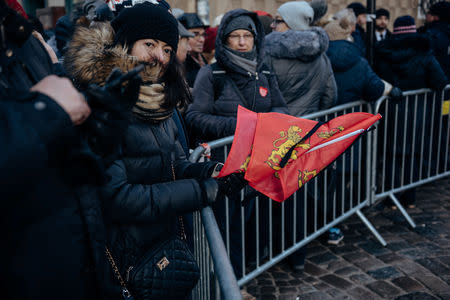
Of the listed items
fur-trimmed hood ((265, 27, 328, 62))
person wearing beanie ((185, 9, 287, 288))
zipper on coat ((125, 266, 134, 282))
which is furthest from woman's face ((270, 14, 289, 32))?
zipper on coat ((125, 266, 134, 282))

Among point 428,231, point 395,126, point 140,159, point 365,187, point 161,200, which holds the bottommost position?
point 428,231

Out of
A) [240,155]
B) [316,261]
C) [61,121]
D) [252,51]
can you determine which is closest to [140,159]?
[240,155]

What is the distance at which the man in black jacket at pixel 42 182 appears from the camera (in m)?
1.12

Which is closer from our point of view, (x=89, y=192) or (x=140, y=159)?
(x=89, y=192)

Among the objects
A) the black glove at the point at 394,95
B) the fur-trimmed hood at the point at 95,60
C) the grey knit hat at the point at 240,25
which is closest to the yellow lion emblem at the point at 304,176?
the fur-trimmed hood at the point at 95,60

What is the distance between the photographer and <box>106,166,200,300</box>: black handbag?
1840 millimetres

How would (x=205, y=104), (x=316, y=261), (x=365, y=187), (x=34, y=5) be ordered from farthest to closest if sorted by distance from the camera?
(x=34, y=5) < (x=365, y=187) < (x=316, y=261) < (x=205, y=104)

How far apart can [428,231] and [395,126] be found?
1201mm

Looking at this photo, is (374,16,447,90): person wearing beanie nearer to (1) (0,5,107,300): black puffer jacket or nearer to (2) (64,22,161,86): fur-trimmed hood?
(2) (64,22,161,86): fur-trimmed hood

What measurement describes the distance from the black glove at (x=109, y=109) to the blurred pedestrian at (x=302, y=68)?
9.54ft

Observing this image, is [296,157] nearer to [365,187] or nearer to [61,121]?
[61,121]

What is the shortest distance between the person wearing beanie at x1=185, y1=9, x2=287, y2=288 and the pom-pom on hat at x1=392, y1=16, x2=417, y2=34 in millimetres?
2482

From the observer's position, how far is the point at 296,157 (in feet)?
7.07

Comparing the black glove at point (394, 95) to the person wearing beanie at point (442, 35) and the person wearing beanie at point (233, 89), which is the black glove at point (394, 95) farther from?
the person wearing beanie at point (442, 35)
